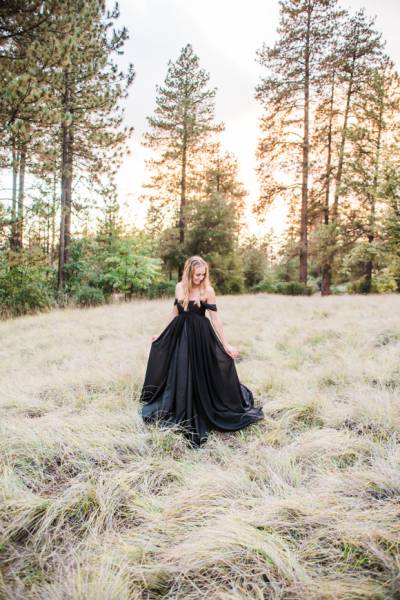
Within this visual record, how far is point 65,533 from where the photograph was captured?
176cm

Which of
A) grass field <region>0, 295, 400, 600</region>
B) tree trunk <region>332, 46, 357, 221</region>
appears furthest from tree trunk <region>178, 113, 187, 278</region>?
grass field <region>0, 295, 400, 600</region>

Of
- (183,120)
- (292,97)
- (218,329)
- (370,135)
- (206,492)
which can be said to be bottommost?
(206,492)

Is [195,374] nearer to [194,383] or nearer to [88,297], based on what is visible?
[194,383]

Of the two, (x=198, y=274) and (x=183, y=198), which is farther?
(x=183, y=198)

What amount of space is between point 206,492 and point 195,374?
3.86ft

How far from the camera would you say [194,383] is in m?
3.08

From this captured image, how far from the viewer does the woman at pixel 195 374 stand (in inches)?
120

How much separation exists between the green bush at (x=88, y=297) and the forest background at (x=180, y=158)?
0.14 ft

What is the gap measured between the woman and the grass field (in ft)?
0.54

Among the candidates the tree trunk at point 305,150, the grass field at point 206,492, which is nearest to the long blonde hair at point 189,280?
the grass field at point 206,492

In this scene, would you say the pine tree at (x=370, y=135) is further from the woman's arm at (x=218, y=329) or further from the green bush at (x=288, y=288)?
the woman's arm at (x=218, y=329)

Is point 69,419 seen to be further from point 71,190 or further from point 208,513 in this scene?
point 71,190

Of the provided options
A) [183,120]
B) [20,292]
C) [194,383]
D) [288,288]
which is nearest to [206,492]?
[194,383]

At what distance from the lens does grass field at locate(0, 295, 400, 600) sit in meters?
1.45
